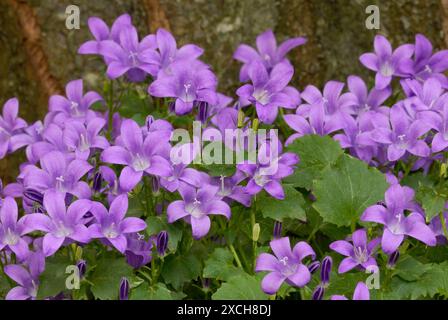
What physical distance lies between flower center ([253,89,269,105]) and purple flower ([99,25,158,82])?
26cm

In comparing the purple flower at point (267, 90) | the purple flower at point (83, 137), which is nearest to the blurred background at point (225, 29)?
the purple flower at point (267, 90)

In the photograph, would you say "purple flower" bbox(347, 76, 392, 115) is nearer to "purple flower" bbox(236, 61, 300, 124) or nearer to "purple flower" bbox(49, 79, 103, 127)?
"purple flower" bbox(236, 61, 300, 124)

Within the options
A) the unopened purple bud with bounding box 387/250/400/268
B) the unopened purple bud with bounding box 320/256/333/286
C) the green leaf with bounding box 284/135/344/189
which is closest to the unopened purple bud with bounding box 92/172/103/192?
the green leaf with bounding box 284/135/344/189

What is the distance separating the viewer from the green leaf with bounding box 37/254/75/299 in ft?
7.11

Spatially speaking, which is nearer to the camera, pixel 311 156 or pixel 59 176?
pixel 59 176

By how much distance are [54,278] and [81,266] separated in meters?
0.11

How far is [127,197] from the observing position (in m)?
2.16

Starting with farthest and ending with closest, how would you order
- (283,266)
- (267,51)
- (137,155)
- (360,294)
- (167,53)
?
1. (267,51)
2. (167,53)
3. (137,155)
4. (283,266)
5. (360,294)

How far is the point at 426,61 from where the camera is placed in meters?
2.68

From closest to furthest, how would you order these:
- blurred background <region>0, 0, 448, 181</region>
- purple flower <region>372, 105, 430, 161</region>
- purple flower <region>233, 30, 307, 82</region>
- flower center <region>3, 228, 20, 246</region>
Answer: flower center <region>3, 228, 20, 246</region>, purple flower <region>372, 105, 430, 161</region>, purple flower <region>233, 30, 307, 82</region>, blurred background <region>0, 0, 448, 181</region>

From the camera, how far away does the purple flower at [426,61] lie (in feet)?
8.73

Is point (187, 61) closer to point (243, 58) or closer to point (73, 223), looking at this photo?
point (243, 58)

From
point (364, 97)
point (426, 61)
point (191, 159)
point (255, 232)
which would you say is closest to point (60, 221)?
point (191, 159)

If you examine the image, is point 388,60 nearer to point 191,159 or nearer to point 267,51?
point 267,51
